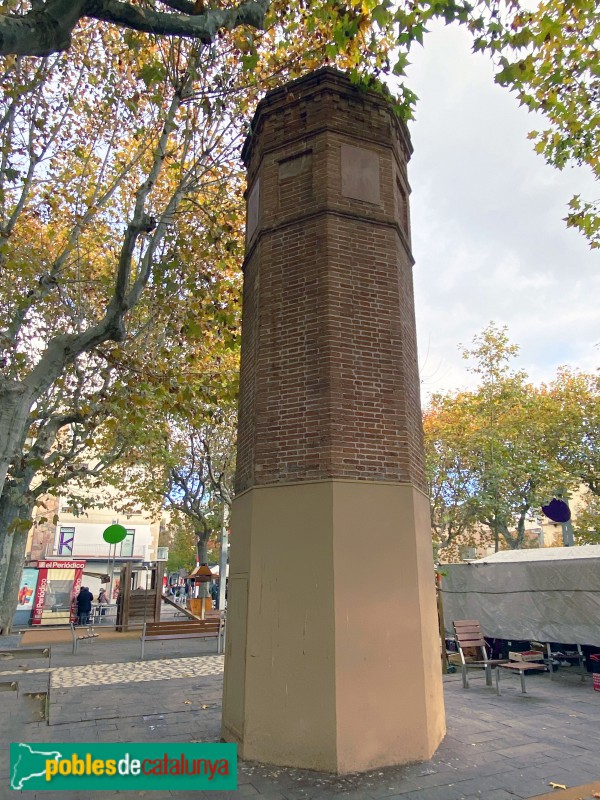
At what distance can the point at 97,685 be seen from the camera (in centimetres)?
957

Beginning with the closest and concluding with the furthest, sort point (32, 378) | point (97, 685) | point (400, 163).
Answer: point (32, 378), point (400, 163), point (97, 685)

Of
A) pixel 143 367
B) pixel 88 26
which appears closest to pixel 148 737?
pixel 143 367

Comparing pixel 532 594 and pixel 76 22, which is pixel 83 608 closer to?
pixel 532 594

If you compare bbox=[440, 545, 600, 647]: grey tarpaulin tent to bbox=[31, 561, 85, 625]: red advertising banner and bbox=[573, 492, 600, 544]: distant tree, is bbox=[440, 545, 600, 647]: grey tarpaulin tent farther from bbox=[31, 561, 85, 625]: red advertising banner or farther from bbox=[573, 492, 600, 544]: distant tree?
bbox=[31, 561, 85, 625]: red advertising banner

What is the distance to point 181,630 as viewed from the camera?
1295cm

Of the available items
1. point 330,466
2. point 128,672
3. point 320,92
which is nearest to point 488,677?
point 330,466

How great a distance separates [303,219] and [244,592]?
503 centimetres

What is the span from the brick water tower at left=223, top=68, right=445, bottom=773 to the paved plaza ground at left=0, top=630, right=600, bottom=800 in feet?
1.20

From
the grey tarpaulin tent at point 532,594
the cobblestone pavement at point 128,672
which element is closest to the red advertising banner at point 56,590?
the cobblestone pavement at point 128,672

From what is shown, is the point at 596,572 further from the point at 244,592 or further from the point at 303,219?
the point at 303,219

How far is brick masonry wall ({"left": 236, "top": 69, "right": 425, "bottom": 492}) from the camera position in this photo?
6.67 meters

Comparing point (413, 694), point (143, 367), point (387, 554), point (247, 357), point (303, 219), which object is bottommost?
point (413, 694)

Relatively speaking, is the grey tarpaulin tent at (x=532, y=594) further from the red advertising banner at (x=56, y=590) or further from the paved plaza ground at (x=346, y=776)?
the red advertising banner at (x=56, y=590)

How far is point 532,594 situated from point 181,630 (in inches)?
319
